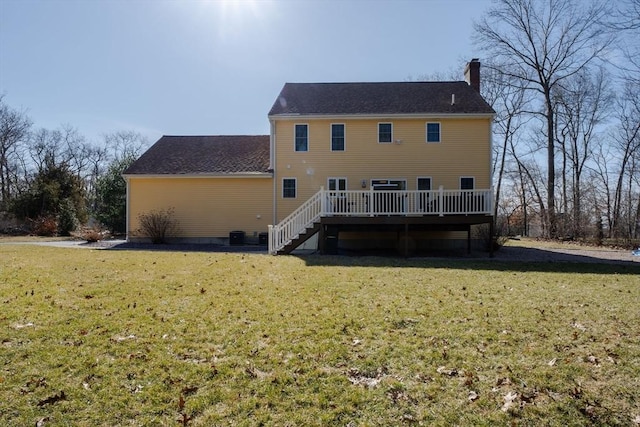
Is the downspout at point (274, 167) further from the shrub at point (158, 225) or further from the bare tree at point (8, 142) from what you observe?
the bare tree at point (8, 142)

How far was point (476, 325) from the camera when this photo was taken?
5117 mm

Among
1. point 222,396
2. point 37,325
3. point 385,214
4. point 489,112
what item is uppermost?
point 489,112

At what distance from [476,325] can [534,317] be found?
3.38 ft

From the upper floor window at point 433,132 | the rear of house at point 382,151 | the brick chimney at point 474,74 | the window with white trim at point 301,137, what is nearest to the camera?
the rear of house at point 382,151

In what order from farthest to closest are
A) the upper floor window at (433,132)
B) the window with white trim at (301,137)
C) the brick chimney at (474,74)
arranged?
1. the brick chimney at (474,74)
2. the window with white trim at (301,137)
3. the upper floor window at (433,132)

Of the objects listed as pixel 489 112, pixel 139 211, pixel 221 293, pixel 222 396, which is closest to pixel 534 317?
pixel 222 396

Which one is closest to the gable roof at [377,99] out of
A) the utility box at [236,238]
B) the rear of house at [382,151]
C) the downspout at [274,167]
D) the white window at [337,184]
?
the rear of house at [382,151]

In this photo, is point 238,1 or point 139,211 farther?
point 139,211

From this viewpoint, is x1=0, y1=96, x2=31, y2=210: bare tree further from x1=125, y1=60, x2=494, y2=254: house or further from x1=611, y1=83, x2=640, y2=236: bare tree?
x1=611, y1=83, x2=640, y2=236: bare tree

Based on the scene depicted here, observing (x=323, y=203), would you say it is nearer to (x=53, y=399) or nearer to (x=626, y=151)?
(x=53, y=399)

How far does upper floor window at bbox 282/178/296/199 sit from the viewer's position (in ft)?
59.2

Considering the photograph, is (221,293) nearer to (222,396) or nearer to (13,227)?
(222,396)

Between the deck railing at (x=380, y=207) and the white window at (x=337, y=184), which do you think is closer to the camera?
the deck railing at (x=380, y=207)

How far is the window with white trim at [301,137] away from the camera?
1788cm
